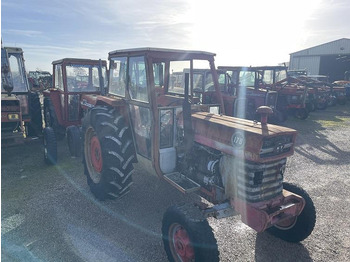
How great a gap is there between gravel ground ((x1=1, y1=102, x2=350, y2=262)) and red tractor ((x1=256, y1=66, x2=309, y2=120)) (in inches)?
247

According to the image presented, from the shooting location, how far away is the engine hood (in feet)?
8.73

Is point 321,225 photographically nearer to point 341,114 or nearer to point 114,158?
point 114,158

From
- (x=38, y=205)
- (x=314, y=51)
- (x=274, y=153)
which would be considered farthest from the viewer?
(x=314, y=51)

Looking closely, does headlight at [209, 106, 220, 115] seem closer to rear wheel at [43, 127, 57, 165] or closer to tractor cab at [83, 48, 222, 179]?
tractor cab at [83, 48, 222, 179]

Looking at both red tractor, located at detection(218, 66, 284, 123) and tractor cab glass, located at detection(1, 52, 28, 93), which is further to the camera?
red tractor, located at detection(218, 66, 284, 123)

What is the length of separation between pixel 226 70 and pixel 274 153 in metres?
9.11

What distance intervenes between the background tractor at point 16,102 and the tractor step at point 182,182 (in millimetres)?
4013

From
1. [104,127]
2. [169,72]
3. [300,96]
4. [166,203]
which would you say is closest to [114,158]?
[104,127]

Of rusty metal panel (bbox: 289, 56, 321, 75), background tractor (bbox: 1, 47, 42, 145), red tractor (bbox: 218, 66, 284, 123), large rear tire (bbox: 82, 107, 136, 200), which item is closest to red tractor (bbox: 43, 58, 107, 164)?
background tractor (bbox: 1, 47, 42, 145)

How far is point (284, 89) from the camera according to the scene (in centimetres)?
1194

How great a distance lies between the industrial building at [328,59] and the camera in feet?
84.8

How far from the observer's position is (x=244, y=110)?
11102mm

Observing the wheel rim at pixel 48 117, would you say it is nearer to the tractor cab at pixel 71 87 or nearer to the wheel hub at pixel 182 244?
the tractor cab at pixel 71 87

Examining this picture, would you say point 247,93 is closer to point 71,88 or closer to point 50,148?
point 71,88
